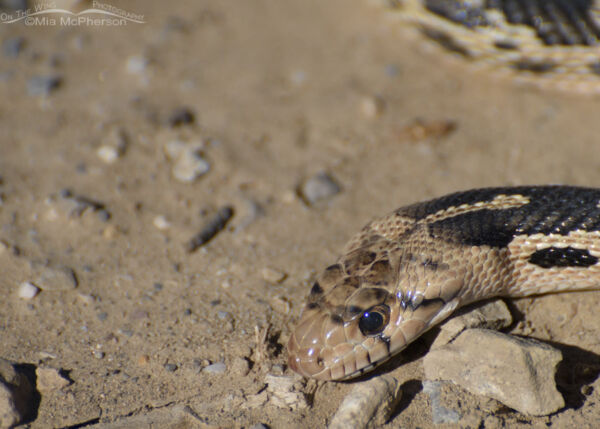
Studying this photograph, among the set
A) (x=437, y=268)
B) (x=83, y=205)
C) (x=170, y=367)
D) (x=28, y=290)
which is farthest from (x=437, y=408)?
(x=83, y=205)

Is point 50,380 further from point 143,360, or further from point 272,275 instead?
point 272,275

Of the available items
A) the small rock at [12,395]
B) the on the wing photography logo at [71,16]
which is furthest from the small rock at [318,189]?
the on the wing photography logo at [71,16]

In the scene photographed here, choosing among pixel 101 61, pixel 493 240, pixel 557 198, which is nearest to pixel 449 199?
pixel 493 240

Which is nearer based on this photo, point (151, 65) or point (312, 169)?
point (312, 169)

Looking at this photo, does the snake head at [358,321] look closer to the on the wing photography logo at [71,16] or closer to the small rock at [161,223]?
the small rock at [161,223]

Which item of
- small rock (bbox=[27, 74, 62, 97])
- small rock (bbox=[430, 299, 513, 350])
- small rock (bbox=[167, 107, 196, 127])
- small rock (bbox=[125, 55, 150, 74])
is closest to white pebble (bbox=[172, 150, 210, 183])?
small rock (bbox=[167, 107, 196, 127])

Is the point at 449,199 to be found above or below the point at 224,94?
above

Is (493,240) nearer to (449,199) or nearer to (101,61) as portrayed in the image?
(449,199)
